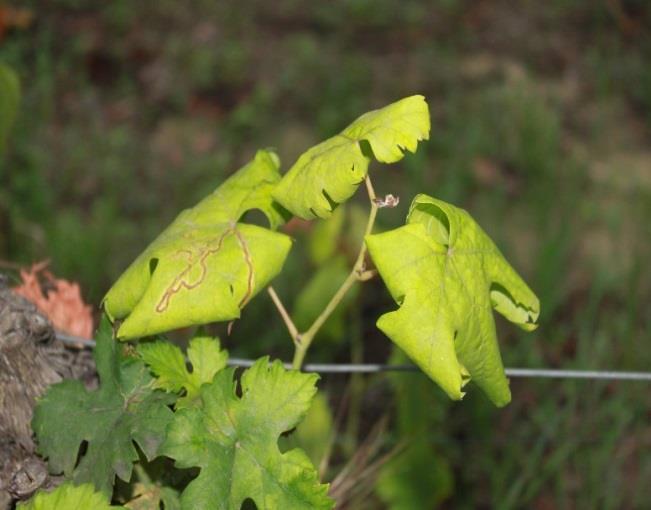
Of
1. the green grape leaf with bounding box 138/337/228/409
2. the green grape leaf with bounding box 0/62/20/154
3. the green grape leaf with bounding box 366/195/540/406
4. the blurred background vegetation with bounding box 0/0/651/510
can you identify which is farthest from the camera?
the blurred background vegetation with bounding box 0/0/651/510

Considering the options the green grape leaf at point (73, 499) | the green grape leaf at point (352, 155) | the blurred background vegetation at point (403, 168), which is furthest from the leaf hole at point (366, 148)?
the blurred background vegetation at point (403, 168)

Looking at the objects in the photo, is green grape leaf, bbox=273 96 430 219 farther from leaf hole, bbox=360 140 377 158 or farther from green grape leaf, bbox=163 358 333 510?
green grape leaf, bbox=163 358 333 510

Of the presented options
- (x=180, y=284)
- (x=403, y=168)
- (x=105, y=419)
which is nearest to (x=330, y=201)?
(x=180, y=284)

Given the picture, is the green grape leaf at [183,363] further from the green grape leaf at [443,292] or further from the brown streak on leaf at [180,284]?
the green grape leaf at [443,292]

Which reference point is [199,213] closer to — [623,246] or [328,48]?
[623,246]

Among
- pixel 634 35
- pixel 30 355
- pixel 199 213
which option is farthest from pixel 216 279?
pixel 634 35

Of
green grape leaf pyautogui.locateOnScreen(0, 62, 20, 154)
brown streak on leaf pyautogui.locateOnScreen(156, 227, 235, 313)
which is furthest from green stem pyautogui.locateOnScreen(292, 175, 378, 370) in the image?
green grape leaf pyautogui.locateOnScreen(0, 62, 20, 154)
